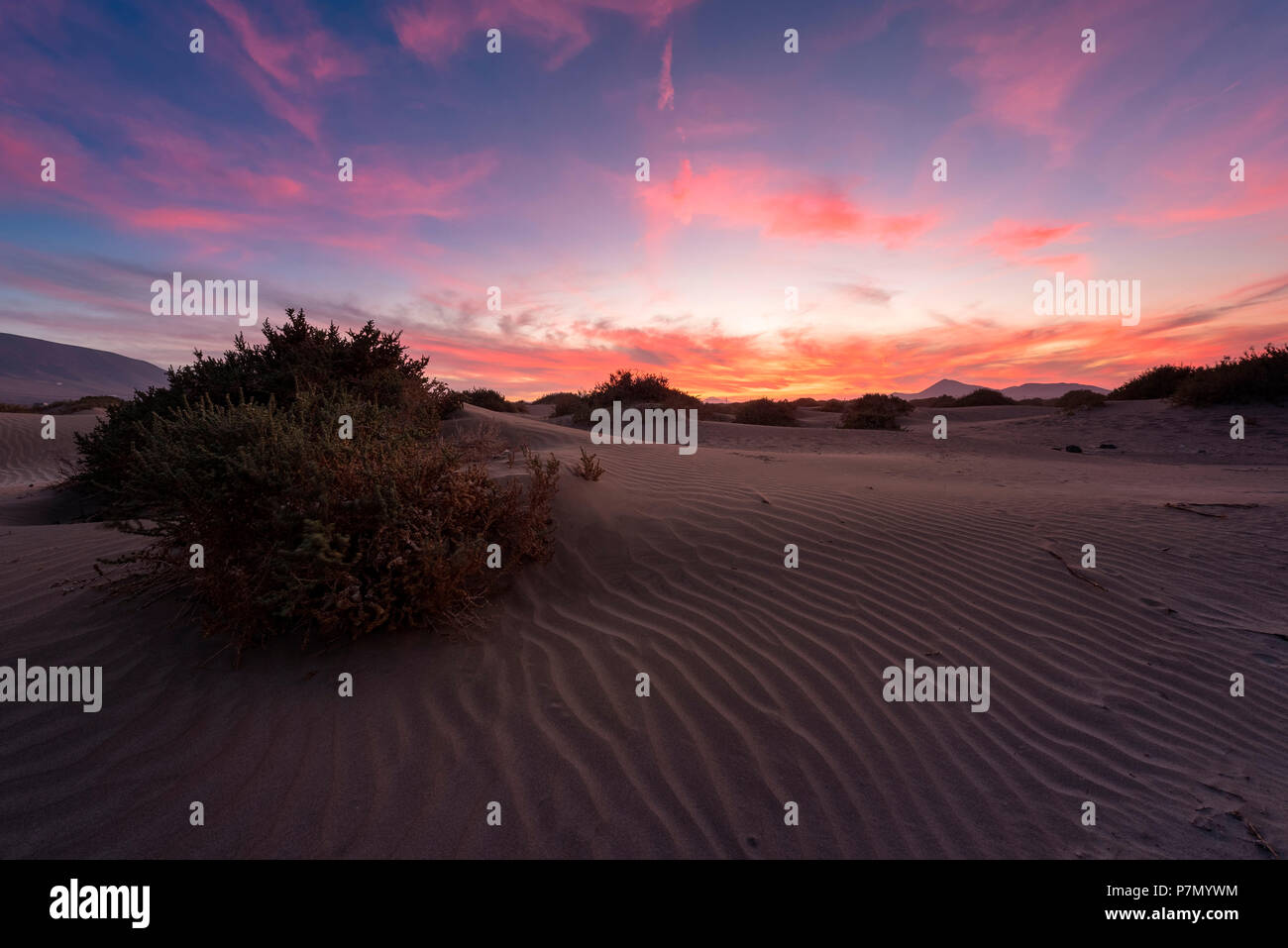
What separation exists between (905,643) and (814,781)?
4.90 feet

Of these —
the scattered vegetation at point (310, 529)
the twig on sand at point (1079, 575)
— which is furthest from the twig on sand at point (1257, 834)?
the scattered vegetation at point (310, 529)

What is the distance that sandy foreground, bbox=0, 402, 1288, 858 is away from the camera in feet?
6.98

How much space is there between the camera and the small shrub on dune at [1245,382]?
47.1ft

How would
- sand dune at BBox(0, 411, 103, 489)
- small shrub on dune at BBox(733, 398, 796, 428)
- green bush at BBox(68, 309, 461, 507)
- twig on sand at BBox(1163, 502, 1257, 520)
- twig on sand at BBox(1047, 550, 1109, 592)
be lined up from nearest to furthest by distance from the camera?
twig on sand at BBox(1047, 550, 1109, 592), twig on sand at BBox(1163, 502, 1257, 520), green bush at BBox(68, 309, 461, 507), sand dune at BBox(0, 411, 103, 489), small shrub on dune at BBox(733, 398, 796, 428)

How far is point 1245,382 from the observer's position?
14578 mm

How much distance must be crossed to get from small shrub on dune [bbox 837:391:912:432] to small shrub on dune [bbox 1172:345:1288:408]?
788 centimetres

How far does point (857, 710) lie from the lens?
9.25 ft

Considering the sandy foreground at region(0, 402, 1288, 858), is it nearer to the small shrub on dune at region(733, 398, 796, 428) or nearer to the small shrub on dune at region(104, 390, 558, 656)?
the small shrub on dune at region(104, 390, 558, 656)

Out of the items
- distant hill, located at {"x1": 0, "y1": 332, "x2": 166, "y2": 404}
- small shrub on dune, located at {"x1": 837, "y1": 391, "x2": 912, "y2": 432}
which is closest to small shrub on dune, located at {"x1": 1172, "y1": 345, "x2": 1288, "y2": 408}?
small shrub on dune, located at {"x1": 837, "y1": 391, "x2": 912, "y2": 432}

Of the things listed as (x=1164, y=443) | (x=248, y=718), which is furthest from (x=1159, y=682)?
(x=1164, y=443)
